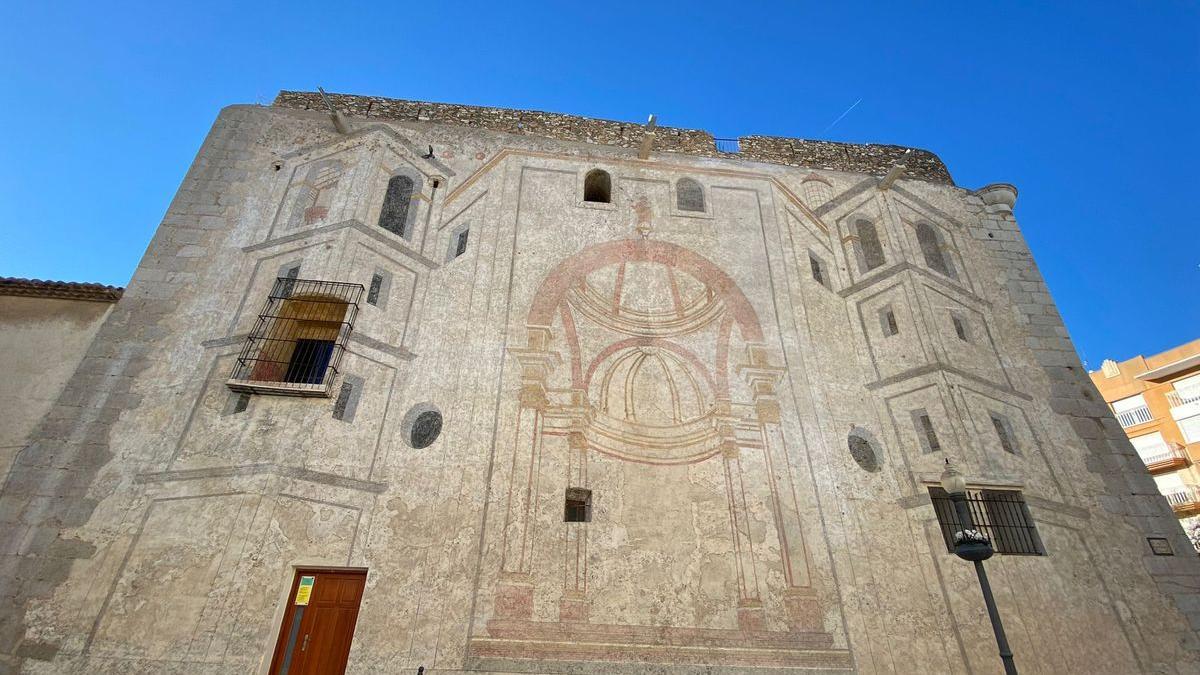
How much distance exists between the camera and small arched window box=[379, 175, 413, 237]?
424 inches

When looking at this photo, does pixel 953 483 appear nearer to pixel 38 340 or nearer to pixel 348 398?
pixel 348 398

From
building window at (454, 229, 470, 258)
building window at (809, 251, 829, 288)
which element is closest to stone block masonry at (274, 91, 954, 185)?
building window at (809, 251, 829, 288)

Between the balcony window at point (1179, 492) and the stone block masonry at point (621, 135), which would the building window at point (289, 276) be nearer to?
the stone block masonry at point (621, 135)

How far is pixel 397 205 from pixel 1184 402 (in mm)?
23571

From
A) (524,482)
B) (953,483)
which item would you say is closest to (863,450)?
(953,483)

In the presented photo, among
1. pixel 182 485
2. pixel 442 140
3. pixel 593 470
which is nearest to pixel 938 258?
pixel 593 470

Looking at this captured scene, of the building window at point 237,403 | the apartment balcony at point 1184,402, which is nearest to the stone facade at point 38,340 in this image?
the building window at point 237,403

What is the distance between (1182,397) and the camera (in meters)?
19.3

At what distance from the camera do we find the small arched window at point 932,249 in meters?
12.2

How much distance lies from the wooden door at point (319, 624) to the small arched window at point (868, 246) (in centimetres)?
1010

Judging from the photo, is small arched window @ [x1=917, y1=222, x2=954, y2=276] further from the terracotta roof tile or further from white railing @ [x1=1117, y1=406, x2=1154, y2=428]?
the terracotta roof tile

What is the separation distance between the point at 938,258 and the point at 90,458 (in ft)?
47.2

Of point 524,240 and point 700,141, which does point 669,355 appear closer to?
point 524,240

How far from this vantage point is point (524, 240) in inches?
428
